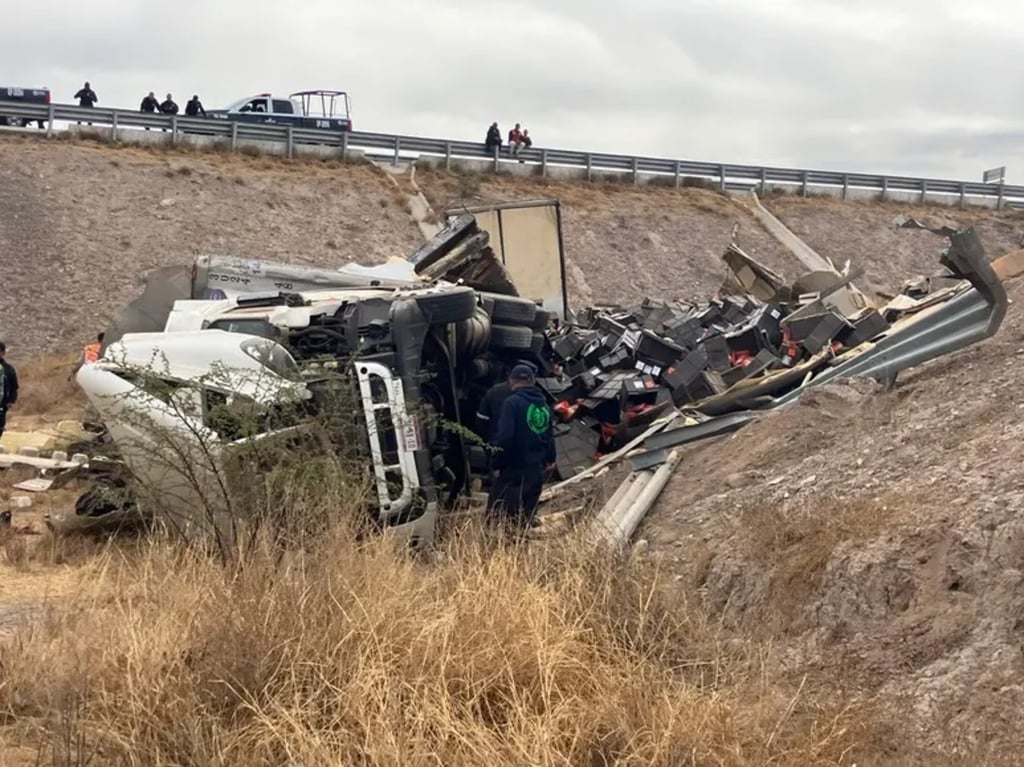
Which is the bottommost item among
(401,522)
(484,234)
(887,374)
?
(401,522)

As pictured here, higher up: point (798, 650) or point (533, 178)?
point (533, 178)

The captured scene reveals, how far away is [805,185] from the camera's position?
38219 millimetres

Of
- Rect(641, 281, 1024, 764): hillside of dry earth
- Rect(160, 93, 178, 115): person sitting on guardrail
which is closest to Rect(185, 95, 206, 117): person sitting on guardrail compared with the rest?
Rect(160, 93, 178, 115): person sitting on guardrail

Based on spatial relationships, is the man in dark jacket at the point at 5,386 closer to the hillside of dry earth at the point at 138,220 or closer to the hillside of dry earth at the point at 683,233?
the hillside of dry earth at the point at 138,220

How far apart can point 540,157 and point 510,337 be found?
79.3 feet

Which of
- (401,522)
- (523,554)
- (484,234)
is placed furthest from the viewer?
(484,234)

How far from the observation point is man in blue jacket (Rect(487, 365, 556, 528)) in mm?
8555

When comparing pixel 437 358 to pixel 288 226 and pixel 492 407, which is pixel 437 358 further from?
pixel 288 226

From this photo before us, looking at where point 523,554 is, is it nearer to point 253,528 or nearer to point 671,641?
point 671,641

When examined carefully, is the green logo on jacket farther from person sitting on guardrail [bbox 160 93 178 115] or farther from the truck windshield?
person sitting on guardrail [bbox 160 93 178 115]

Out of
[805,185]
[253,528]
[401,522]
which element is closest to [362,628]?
[253,528]

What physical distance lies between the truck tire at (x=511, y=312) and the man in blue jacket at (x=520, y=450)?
2.72m

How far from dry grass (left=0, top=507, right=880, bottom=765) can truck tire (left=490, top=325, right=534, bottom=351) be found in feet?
18.8

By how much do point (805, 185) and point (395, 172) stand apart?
14.3 meters
